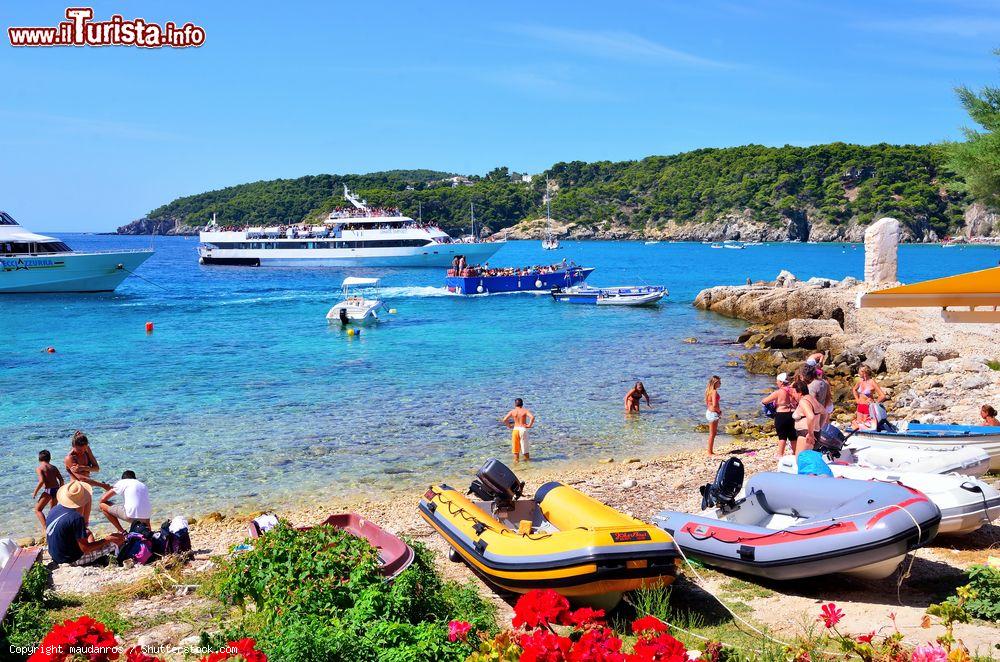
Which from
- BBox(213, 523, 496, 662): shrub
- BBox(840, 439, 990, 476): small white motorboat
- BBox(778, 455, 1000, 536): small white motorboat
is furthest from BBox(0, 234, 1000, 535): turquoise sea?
BBox(778, 455, 1000, 536): small white motorboat

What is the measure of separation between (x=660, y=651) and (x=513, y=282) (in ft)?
133

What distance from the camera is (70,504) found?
26.1 ft

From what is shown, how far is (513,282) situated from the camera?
144ft

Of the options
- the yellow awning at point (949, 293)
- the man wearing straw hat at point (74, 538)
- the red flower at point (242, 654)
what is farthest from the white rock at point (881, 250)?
the red flower at point (242, 654)

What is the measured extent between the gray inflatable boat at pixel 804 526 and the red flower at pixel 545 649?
3.09 metres

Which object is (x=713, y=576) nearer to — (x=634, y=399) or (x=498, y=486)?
(x=498, y=486)

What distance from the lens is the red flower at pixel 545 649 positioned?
3.46m

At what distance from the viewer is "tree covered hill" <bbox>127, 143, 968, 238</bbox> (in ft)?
380

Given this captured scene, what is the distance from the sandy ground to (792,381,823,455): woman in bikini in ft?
3.76

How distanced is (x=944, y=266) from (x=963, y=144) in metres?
62.8

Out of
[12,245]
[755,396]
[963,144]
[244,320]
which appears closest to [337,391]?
[755,396]

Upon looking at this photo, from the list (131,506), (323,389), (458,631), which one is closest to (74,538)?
(131,506)

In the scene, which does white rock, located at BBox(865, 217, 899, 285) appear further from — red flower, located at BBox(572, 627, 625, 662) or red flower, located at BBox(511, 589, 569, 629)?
red flower, located at BBox(572, 627, 625, 662)

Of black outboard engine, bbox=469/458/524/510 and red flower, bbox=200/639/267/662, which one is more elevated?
red flower, bbox=200/639/267/662
